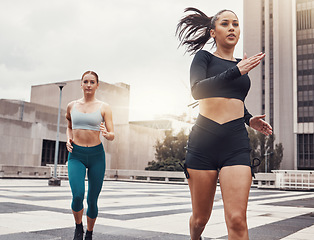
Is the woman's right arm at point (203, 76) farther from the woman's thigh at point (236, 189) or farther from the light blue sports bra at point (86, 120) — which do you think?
the light blue sports bra at point (86, 120)

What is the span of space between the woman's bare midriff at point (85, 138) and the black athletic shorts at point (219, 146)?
1658 millimetres

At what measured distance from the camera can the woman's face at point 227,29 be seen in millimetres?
Result: 3139

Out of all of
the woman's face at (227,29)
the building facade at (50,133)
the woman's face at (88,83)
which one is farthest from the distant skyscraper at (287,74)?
the woman's face at (227,29)

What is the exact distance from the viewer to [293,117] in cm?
7419

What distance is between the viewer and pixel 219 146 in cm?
296

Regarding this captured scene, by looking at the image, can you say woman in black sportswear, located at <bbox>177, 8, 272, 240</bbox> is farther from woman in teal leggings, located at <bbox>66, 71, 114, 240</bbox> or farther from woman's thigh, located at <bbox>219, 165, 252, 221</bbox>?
woman in teal leggings, located at <bbox>66, 71, 114, 240</bbox>

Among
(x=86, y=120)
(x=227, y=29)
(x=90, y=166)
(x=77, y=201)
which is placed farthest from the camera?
(x=86, y=120)

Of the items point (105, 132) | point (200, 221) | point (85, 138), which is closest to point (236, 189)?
point (200, 221)

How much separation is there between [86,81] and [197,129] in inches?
76.3

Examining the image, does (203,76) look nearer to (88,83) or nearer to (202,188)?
(202,188)

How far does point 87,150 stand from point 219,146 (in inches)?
75.4

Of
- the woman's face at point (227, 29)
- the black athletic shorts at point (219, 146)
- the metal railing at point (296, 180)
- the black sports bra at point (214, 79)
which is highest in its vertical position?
the woman's face at point (227, 29)

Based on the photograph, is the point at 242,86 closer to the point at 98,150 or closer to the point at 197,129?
the point at 197,129

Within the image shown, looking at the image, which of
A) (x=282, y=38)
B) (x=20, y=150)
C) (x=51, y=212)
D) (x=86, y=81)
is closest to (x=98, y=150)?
(x=86, y=81)
